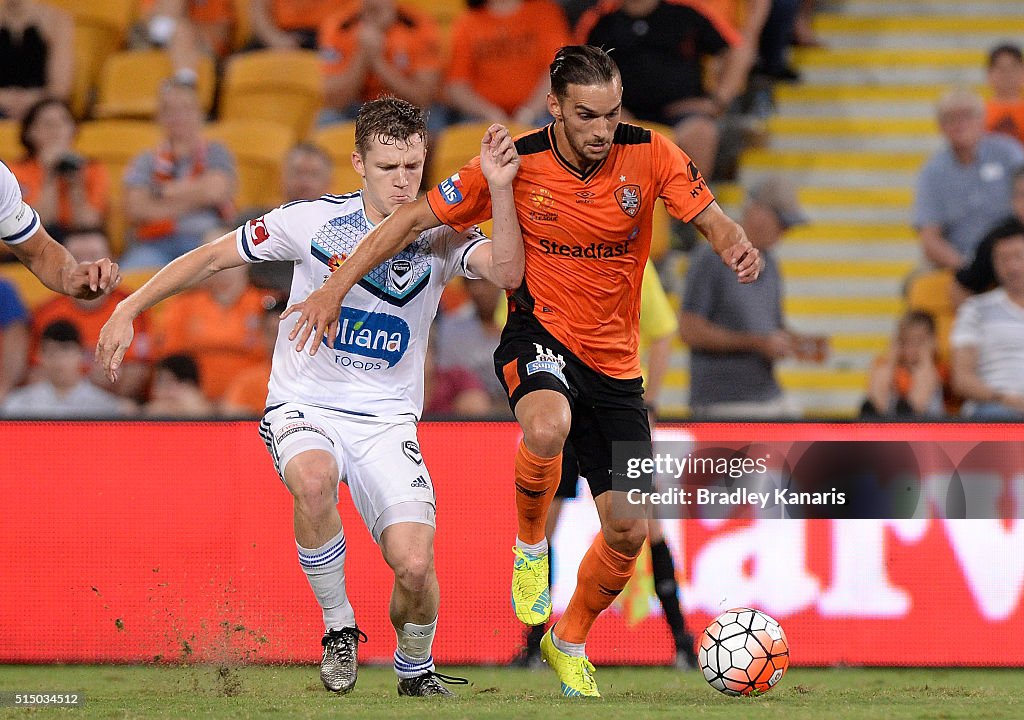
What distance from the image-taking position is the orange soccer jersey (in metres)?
5.83

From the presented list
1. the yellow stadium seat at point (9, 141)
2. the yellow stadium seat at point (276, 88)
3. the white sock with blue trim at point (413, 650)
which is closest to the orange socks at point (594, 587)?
the white sock with blue trim at point (413, 650)


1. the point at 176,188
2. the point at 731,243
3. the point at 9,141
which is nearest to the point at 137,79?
the point at 9,141

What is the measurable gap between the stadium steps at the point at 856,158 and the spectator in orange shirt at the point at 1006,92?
852 millimetres

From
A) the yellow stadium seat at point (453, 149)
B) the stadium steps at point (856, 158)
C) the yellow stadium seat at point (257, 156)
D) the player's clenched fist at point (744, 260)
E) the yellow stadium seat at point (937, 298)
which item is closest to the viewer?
the player's clenched fist at point (744, 260)

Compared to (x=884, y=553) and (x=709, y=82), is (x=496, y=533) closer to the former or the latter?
(x=884, y=553)

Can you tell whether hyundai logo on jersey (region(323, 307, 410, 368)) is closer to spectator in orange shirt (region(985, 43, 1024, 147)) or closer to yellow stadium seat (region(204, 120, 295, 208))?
yellow stadium seat (region(204, 120, 295, 208))

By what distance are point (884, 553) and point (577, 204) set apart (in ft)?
9.39

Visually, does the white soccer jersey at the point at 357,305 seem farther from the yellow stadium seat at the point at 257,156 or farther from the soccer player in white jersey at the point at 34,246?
the yellow stadium seat at the point at 257,156

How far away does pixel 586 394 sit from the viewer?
233 inches

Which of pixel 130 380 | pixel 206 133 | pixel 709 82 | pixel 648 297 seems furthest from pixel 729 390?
pixel 206 133

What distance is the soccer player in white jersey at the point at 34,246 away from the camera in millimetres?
5922

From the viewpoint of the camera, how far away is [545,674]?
721 centimetres

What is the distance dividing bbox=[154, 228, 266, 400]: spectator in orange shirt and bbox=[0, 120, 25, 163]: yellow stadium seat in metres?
2.50

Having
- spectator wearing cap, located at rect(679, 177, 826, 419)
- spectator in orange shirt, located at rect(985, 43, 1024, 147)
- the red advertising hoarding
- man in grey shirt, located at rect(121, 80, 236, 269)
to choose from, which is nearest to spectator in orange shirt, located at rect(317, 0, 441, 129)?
man in grey shirt, located at rect(121, 80, 236, 269)
